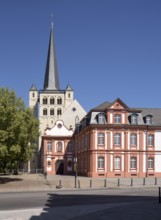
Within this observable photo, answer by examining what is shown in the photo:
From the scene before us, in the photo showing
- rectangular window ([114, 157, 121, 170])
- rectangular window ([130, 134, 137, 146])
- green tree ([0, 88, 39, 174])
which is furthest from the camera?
rectangular window ([130, 134, 137, 146])

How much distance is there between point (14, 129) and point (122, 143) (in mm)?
24103

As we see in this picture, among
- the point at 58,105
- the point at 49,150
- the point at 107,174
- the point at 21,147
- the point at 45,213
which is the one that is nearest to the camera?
the point at 45,213

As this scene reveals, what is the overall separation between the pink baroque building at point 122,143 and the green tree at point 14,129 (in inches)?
639

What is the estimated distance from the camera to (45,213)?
1888cm

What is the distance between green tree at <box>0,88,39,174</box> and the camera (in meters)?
42.7

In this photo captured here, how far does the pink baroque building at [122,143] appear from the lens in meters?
62.2

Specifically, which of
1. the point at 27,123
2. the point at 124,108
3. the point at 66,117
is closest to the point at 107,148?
the point at 124,108

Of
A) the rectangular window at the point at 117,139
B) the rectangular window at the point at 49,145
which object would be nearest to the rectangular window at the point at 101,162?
the rectangular window at the point at 117,139

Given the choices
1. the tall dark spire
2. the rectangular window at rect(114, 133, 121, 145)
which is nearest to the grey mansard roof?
the rectangular window at rect(114, 133, 121, 145)

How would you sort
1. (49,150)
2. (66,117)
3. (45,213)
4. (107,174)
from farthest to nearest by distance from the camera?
1. (66,117)
2. (49,150)
3. (107,174)
4. (45,213)

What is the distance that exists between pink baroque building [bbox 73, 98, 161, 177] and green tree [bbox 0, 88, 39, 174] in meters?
16.2

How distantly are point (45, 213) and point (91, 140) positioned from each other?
43975 mm

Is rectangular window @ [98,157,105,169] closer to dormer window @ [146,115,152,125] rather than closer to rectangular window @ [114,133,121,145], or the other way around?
rectangular window @ [114,133,121,145]

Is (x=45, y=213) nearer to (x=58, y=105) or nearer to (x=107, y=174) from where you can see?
(x=107, y=174)
